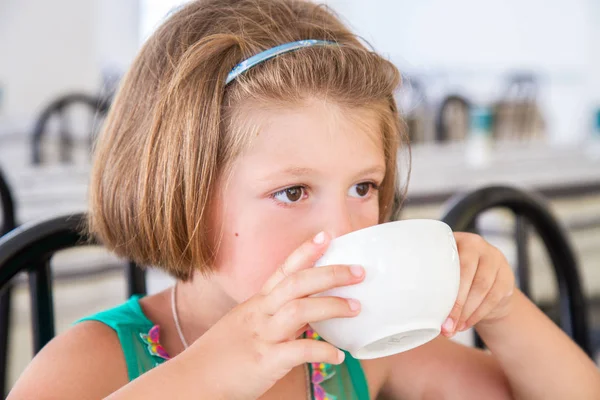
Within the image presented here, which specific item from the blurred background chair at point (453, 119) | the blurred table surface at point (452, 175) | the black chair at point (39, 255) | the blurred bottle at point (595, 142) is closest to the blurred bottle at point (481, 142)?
the blurred table surface at point (452, 175)

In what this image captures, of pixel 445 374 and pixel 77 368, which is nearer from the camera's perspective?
pixel 77 368

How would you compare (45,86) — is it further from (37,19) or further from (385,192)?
(385,192)

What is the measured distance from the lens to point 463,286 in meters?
0.66

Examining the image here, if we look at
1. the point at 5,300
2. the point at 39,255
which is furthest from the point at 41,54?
the point at 39,255

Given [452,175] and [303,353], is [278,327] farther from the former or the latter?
[452,175]

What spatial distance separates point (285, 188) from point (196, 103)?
13cm

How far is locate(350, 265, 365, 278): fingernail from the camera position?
0.52 meters

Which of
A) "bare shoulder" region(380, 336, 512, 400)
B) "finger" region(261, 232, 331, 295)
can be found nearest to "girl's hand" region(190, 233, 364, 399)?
"finger" region(261, 232, 331, 295)

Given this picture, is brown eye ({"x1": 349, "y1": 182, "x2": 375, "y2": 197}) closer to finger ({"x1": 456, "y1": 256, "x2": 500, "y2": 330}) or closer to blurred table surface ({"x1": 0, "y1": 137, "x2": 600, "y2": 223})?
finger ({"x1": 456, "y1": 256, "x2": 500, "y2": 330})

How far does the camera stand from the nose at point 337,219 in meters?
0.65

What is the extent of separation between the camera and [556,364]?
2.60 feet

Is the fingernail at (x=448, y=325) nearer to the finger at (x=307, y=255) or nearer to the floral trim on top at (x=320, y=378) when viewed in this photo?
the finger at (x=307, y=255)

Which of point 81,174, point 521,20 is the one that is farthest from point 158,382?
point 521,20

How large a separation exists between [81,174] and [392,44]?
817 centimetres
